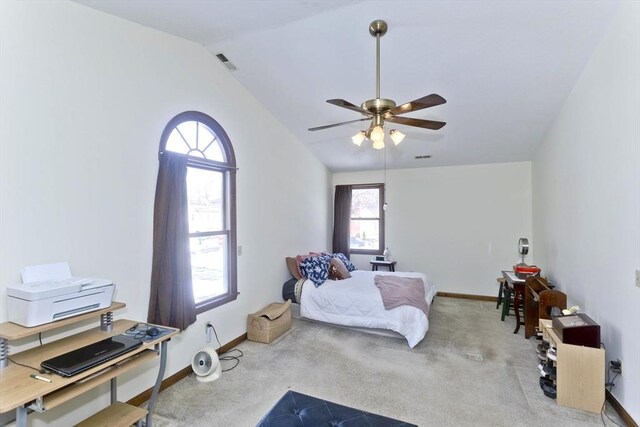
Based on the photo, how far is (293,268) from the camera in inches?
182

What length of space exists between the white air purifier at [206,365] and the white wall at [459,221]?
3970mm

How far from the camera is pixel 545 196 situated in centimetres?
439

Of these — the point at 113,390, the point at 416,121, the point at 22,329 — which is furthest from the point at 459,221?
the point at 22,329

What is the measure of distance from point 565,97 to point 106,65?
4341 mm

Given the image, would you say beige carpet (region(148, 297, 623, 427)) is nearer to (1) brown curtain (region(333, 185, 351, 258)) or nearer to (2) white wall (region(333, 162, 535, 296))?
(2) white wall (region(333, 162, 535, 296))

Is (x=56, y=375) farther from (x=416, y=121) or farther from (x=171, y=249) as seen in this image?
(x=416, y=121)

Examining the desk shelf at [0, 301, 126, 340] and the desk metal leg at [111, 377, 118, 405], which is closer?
the desk shelf at [0, 301, 126, 340]

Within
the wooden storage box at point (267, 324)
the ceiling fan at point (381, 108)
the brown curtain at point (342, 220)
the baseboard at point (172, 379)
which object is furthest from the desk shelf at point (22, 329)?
the brown curtain at point (342, 220)

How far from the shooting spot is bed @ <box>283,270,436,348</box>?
3.62 m

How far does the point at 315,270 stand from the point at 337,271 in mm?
375

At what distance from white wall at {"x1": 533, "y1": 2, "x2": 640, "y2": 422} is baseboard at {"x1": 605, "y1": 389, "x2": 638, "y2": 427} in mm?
41

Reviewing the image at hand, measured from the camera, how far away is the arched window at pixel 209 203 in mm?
3074

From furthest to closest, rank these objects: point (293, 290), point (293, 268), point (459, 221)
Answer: point (459, 221) → point (293, 268) → point (293, 290)

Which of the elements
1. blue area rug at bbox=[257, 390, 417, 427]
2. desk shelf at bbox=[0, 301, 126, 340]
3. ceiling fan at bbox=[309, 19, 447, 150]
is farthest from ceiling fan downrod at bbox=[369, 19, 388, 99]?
desk shelf at bbox=[0, 301, 126, 340]
